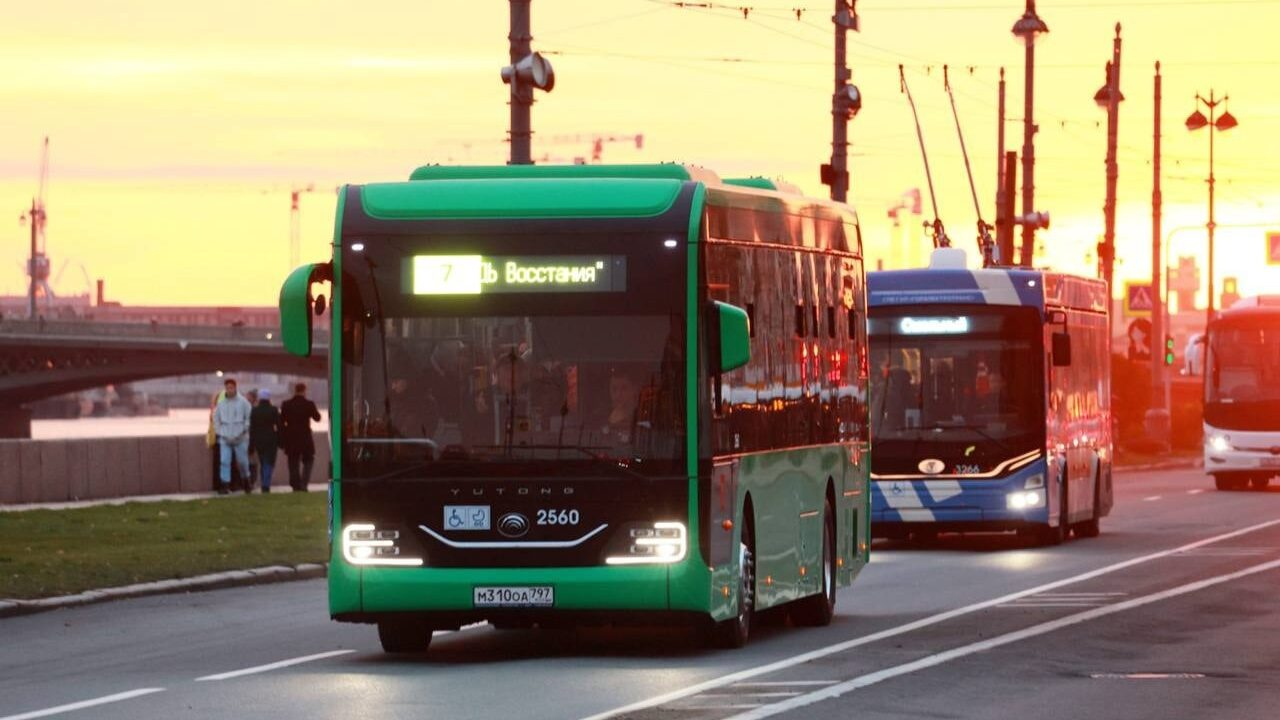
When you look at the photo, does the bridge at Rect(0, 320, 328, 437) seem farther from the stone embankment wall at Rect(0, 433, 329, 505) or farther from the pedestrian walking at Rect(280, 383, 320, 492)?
the stone embankment wall at Rect(0, 433, 329, 505)

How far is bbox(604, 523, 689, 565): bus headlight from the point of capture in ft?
52.1

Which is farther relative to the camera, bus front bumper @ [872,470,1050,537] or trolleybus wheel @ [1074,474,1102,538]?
trolleybus wheel @ [1074,474,1102,538]

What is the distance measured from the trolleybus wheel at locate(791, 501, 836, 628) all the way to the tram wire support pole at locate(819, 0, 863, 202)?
52.2 ft

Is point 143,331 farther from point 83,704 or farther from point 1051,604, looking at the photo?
point 83,704

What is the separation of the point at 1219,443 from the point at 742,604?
33752mm

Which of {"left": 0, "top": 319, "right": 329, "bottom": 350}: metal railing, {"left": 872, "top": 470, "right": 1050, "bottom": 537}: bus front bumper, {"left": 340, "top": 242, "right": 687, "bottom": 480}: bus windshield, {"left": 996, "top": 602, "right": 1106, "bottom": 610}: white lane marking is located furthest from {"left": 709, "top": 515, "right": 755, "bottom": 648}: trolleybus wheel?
{"left": 0, "top": 319, "right": 329, "bottom": 350}: metal railing

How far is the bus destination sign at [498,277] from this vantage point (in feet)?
52.5

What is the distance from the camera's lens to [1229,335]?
49.3 metres

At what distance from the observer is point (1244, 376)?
162ft

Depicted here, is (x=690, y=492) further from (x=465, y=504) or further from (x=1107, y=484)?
(x=1107, y=484)

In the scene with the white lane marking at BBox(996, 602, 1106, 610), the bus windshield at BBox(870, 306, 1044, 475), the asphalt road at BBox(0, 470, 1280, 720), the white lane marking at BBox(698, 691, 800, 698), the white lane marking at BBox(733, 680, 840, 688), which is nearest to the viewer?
the asphalt road at BBox(0, 470, 1280, 720)

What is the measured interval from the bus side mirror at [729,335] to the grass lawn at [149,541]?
7.54 m

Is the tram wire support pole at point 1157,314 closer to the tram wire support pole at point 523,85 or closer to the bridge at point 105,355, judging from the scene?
the tram wire support pole at point 523,85

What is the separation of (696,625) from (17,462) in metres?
22.3
